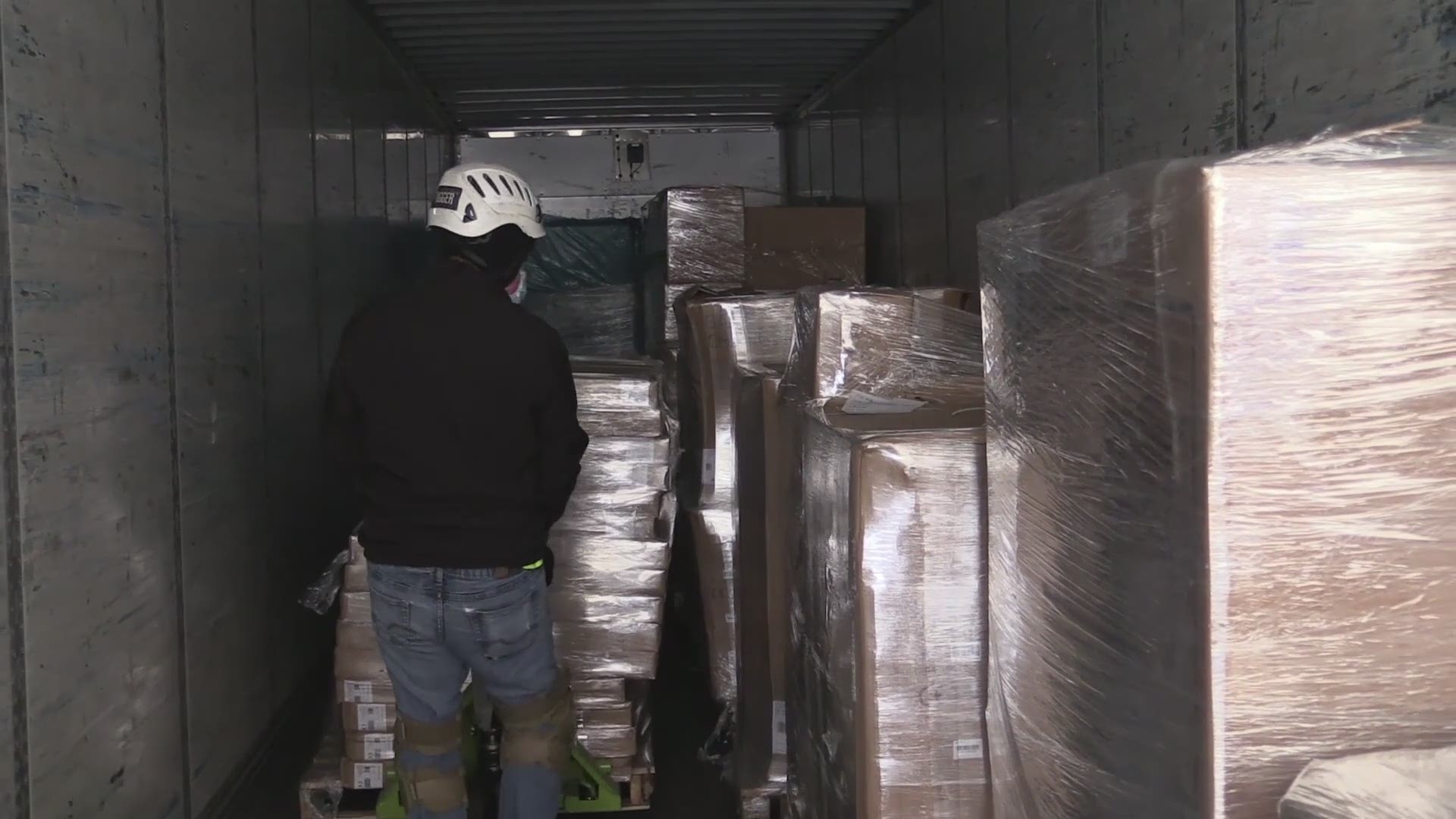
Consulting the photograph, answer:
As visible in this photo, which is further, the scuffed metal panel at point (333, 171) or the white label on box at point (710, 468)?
the scuffed metal panel at point (333, 171)

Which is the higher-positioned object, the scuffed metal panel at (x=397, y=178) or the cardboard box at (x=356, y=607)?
the scuffed metal panel at (x=397, y=178)

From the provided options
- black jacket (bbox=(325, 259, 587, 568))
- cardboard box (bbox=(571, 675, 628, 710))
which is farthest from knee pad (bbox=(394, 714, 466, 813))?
cardboard box (bbox=(571, 675, 628, 710))

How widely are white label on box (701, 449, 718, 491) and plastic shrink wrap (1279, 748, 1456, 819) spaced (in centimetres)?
264

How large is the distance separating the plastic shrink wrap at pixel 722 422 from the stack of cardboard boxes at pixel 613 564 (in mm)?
336

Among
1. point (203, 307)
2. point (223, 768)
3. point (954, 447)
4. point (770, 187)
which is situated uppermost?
point (770, 187)

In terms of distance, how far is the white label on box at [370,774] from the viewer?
2.95 m

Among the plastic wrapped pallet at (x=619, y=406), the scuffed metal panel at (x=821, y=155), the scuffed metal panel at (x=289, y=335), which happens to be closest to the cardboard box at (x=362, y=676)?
the scuffed metal panel at (x=289, y=335)

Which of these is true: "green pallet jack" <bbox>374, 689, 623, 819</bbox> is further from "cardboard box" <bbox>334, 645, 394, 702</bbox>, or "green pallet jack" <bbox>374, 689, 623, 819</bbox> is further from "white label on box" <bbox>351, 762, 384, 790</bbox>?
"cardboard box" <bbox>334, 645, 394, 702</bbox>

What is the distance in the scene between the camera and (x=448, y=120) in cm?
733

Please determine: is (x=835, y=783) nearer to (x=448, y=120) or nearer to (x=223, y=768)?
(x=223, y=768)

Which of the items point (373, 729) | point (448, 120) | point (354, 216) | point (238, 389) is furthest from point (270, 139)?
point (448, 120)

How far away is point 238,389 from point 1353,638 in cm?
285

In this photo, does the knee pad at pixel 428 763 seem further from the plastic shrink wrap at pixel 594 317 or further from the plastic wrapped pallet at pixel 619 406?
the plastic shrink wrap at pixel 594 317

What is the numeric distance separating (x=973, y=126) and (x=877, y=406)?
2.48m
